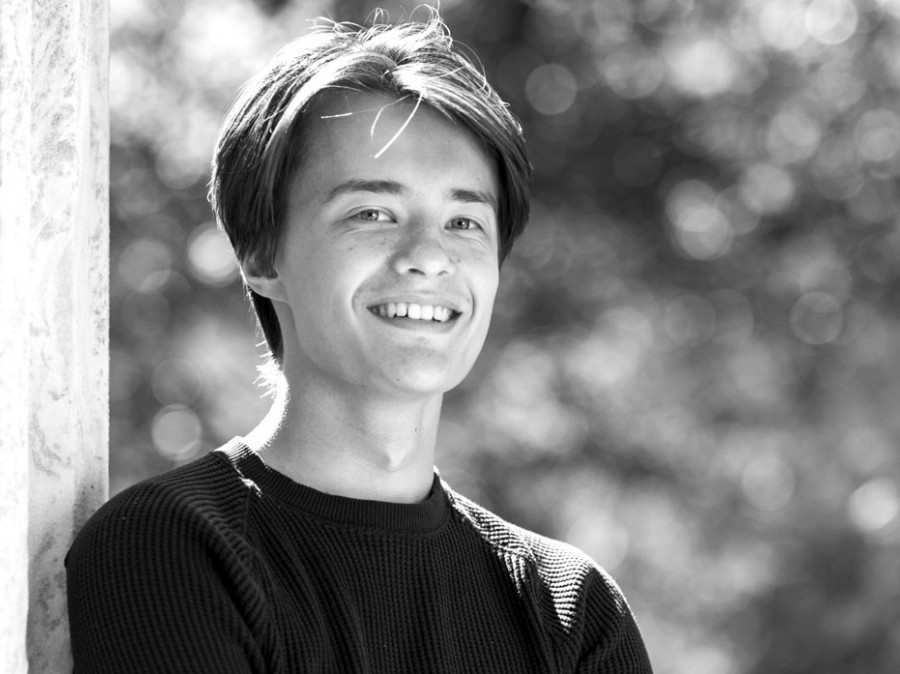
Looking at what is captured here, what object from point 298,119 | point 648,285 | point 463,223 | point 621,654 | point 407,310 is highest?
point 298,119

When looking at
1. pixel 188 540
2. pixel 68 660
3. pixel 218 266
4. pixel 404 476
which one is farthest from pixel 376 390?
pixel 218 266

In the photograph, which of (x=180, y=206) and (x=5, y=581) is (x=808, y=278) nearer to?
(x=180, y=206)

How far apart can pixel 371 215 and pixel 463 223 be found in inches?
5.6

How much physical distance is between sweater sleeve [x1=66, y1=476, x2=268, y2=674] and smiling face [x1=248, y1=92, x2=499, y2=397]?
0.34m

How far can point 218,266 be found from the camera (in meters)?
6.68

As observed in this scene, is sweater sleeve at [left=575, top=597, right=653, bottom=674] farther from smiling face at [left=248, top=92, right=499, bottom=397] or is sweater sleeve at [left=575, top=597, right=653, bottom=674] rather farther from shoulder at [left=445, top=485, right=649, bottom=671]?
smiling face at [left=248, top=92, right=499, bottom=397]

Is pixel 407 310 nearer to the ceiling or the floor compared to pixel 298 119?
nearer to the floor

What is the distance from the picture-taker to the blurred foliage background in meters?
6.70

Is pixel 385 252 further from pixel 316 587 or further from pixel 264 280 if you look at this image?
pixel 316 587

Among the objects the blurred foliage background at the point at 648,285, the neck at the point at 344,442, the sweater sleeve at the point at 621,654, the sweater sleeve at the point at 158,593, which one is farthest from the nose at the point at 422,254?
the blurred foliage background at the point at 648,285

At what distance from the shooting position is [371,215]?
1.80 m

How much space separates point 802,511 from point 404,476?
5.38m

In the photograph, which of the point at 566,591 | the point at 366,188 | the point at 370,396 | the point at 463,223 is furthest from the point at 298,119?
the point at 566,591

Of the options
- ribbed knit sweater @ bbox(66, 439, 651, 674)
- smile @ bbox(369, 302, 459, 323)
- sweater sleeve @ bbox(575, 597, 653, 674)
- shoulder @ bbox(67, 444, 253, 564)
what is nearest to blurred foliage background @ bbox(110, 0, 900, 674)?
sweater sleeve @ bbox(575, 597, 653, 674)
